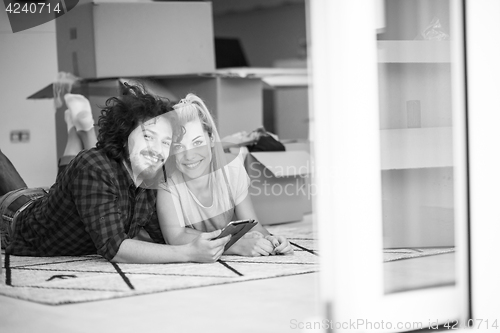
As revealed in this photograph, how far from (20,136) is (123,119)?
1636 mm

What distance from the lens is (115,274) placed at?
6.66ft

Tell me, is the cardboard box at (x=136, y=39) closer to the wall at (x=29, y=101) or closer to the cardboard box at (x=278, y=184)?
the wall at (x=29, y=101)

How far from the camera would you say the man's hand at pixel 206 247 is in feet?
7.00

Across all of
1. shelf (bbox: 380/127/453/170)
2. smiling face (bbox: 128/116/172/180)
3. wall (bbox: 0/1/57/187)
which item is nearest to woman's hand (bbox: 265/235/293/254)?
smiling face (bbox: 128/116/172/180)

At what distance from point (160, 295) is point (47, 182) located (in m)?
2.05

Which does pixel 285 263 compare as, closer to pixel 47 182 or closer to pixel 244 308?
pixel 244 308

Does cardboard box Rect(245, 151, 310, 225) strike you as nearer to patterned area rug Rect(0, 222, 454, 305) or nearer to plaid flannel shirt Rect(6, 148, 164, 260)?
patterned area rug Rect(0, 222, 454, 305)

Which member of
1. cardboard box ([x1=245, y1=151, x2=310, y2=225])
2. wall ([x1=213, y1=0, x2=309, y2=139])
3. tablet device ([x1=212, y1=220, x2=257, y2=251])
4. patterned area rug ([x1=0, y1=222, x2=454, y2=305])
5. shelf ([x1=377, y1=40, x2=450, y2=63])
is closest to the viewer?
shelf ([x1=377, y1=40, x2=450, y2=63])

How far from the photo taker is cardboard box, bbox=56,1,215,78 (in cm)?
301

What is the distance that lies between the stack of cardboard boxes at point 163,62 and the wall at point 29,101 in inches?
15.4

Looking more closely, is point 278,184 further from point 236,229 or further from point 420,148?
→ point 420,148

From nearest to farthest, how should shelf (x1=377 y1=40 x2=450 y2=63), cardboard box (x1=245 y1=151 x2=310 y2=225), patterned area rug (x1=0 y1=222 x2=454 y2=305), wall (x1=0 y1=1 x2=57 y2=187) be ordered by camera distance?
shelf (x1=377 y1=40 x2=450 y2=63) < patterned area rug (x1=0 y1=222 x2=454 y2=305) < cardboard box (x1=245 y1=151 x2=310 y2=225) < wall (x1=0 y1=1 x2=57 y2=187)

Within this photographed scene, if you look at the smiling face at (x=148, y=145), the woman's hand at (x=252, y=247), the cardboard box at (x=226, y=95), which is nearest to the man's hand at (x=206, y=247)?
the woman's hand at (x=252, y=247)

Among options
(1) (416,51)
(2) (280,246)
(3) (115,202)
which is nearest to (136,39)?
(3) (115,202)
